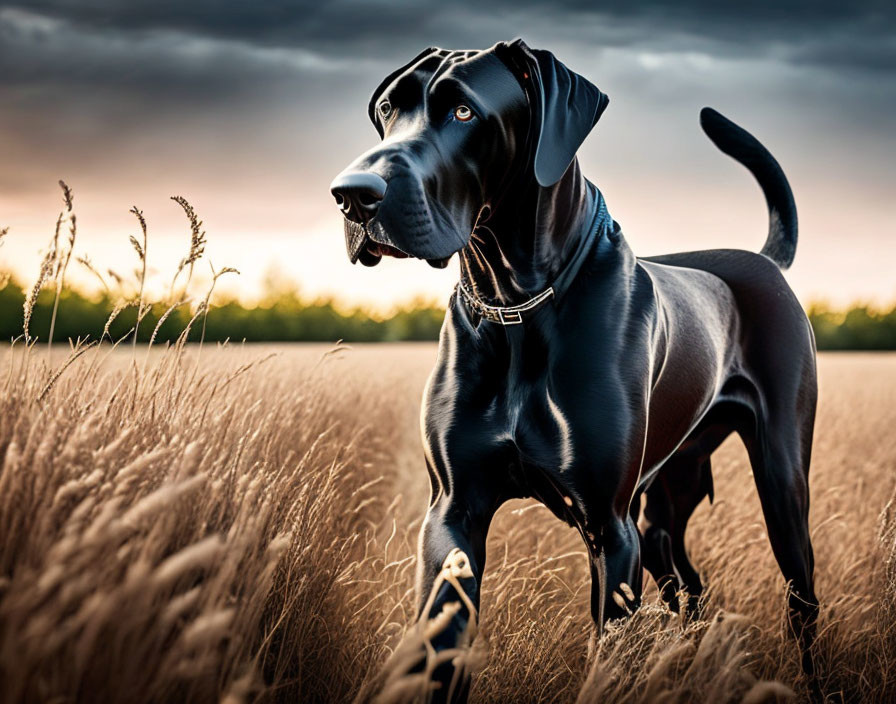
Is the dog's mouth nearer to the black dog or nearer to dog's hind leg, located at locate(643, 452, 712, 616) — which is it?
the black dog

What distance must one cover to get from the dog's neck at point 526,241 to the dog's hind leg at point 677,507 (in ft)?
5.65

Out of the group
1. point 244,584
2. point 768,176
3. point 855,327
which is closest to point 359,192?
point 244,584

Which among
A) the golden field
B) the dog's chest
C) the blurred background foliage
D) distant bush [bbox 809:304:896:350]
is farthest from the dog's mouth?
distant bush [bbox 809:304:896:350]

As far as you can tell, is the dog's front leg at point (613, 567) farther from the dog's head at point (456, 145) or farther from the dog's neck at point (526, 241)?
the dog's head at point (456, 145)

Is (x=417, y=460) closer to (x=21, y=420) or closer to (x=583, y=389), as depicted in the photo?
(x=583, y=389)

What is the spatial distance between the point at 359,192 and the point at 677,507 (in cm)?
262

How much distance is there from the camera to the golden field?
1.50 m

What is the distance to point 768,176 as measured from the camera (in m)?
4.33

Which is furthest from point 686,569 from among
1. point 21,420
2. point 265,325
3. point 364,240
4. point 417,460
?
point 265,325

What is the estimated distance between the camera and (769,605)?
403cm

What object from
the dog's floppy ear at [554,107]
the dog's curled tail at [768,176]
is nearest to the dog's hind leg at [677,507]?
the dog's curled tail at [768,176]

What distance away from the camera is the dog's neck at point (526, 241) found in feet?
8.65

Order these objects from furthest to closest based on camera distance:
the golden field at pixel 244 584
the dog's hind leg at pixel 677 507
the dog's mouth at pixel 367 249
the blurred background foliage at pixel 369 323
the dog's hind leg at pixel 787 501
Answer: the blurred background foliage at pixel 369 323 → the dog's hind leg at pixel 677 507 → the dog's hind leg at pixel 787 501 → the dog's mouth at pixel 367 249 → the golden field at pixel 244 584

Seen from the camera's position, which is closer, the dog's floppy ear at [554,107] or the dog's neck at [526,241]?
the dog's floppy ear at [554,107]
